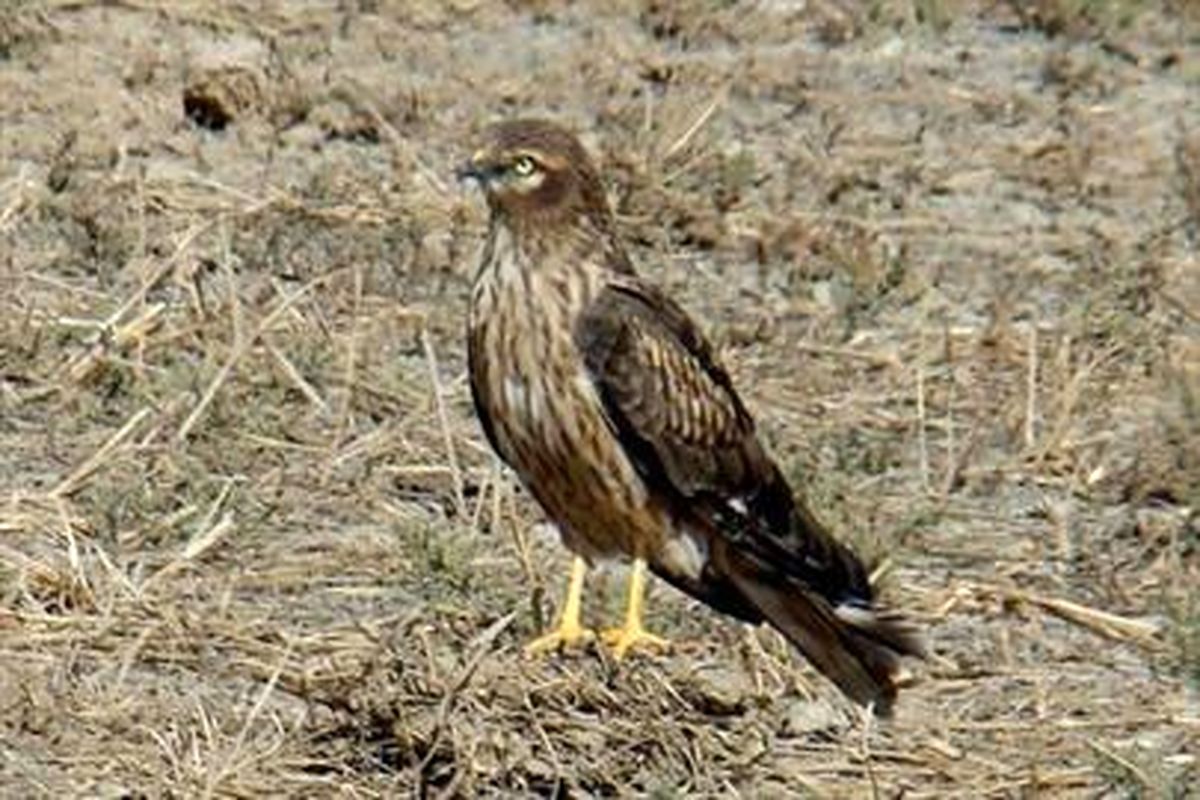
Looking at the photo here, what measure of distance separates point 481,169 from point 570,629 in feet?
3.58

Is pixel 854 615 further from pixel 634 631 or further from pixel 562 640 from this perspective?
pixel 562 640

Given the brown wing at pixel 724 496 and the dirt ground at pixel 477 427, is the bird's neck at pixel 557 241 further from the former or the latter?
the dirt ground at pixel 477 427

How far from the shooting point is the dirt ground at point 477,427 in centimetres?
795

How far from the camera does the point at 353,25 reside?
45.1ft

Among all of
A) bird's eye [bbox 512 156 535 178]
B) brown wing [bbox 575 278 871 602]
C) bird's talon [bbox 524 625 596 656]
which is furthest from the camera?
bird's eye [bbox 512 156 535 178]

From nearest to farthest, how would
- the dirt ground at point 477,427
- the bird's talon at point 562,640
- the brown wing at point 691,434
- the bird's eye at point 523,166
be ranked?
the dirt ground at point 477,427
the bird's talon at point 562,640
the brown wing at point 691,434
the bird's eye at point 523,166

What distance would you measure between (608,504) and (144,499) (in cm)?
139

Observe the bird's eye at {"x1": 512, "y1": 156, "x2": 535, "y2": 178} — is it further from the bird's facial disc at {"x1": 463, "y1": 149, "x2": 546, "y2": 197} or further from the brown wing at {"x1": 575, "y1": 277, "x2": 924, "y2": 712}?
the brown wing at {"x1": 575, "y1": 277, "x2": 924, "y2": 712}

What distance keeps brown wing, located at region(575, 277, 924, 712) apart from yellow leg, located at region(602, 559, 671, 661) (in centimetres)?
8

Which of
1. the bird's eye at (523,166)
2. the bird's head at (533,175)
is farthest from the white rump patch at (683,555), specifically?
the bird's eye at (523,166)

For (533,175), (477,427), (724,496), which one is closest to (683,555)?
(724,496)

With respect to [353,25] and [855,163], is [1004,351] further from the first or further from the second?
[353,25]

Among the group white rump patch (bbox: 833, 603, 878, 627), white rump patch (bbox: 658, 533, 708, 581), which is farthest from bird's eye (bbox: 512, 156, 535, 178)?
white rump patch (bbox: 833, 603, 878, 627)

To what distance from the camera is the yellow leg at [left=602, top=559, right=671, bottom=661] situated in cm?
826
